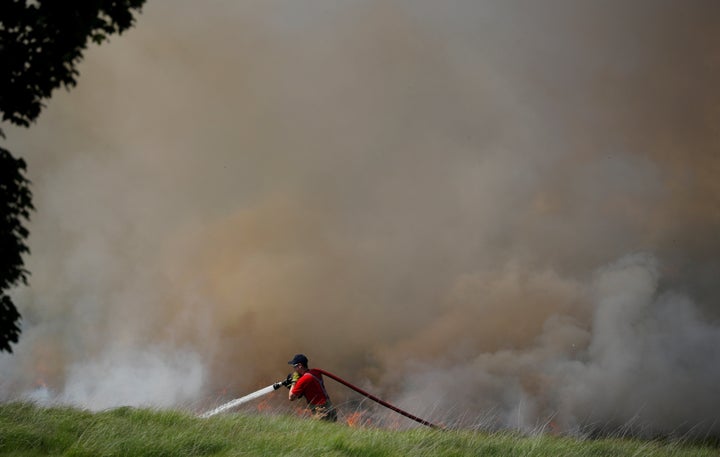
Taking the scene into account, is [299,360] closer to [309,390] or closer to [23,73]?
[309,390]

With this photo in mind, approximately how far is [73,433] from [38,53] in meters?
6.86

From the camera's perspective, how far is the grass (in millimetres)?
10773

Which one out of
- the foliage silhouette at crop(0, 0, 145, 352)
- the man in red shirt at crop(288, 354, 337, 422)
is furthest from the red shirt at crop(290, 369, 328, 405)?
the foliage silhouette at crop(0, 0, 145, 352)

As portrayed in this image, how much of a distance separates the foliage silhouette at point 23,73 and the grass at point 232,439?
3.27 m

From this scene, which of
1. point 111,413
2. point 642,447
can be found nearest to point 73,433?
point 111,413

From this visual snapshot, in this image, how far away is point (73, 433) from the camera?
37.8 feet

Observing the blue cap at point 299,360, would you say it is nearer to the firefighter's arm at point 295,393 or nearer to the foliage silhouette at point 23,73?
the firefighter's arm at point 295,393

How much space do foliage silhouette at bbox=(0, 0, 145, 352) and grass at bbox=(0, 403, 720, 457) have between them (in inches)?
129

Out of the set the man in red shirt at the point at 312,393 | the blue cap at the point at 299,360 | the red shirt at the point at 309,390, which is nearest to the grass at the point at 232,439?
the man in red shirt at the point at 312,393

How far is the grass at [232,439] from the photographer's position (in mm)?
10773

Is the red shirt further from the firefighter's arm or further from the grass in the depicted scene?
the grass

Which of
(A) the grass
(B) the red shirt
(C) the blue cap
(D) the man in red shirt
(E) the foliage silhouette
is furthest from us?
(C) the blue cap

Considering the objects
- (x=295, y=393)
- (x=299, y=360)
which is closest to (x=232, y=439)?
(x=295, y=393)

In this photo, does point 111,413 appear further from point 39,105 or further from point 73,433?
point 39,105
